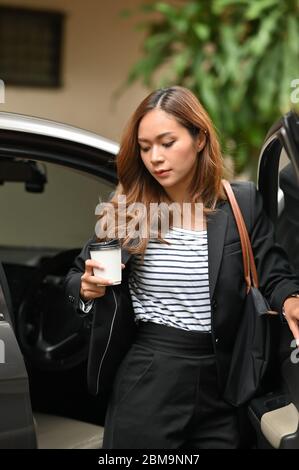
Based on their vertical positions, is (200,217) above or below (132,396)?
above

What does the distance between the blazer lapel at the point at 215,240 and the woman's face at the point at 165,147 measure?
0.46 feet

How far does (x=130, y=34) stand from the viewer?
355 inches

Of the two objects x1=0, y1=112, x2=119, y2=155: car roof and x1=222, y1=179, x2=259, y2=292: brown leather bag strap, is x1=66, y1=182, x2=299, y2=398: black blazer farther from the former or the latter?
x1=0, y1=112, x2=119, y2=155: car roof

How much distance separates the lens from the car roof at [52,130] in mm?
2482

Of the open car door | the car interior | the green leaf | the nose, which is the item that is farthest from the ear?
the green leaf

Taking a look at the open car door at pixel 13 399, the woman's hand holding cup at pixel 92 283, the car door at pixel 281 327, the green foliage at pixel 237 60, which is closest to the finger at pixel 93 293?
the woman's hand holding cup at pixel 92 283

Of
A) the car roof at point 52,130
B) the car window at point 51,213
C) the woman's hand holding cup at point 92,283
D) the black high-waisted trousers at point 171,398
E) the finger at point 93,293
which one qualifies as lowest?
the black high-waisted trousers at point 171,398

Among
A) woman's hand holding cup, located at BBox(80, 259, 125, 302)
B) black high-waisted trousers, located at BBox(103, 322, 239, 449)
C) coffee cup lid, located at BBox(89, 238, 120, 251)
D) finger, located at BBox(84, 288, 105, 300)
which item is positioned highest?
coffee cup lid, located at BBox(89, 238, 120, 251)

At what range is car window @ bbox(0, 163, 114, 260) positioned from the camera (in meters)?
3.43

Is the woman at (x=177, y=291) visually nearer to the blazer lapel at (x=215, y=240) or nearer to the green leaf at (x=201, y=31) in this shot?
the blazer lapel at (x=215, y=240)

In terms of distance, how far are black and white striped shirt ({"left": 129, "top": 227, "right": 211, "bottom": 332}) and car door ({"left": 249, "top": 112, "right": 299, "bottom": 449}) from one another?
0.26 metres

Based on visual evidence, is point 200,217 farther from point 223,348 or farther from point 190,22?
point 190,22
